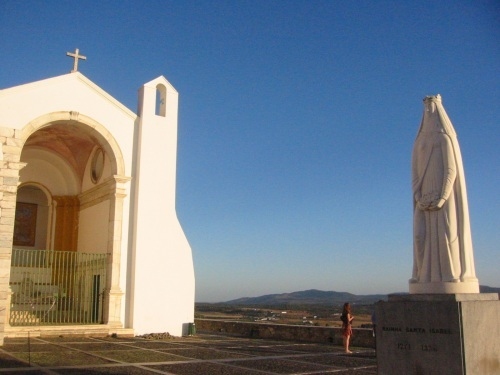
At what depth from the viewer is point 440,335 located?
5.43 metres

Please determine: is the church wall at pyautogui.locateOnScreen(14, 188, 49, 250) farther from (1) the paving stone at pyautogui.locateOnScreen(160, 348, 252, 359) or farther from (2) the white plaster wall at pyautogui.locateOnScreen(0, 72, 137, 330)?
(1) the paving stone at pyautogui.locateOnScreen(160, 348, 252, 359)

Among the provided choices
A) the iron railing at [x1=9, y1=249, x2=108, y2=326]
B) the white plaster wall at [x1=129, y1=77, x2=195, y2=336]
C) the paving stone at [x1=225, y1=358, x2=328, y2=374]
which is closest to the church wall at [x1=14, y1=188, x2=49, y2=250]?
the iron railing at [x1=9, y1=249, x2=108, y2=326]

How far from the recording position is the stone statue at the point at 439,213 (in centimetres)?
592

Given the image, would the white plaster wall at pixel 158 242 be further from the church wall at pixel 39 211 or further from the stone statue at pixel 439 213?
the stone statue at pixel 439 213

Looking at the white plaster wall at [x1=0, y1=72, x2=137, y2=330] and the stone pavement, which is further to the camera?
the white plaster wall at [x1=0, y1=72, x2=137, y2=330]

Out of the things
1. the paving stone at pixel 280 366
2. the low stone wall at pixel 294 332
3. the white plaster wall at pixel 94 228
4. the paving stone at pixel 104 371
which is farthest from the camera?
the white plaster wall at pixel 94 228

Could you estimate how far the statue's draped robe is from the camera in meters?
5.97

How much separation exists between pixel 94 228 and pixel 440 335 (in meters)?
15.0

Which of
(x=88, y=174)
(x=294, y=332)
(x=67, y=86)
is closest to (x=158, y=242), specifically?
(x=294, y=332)

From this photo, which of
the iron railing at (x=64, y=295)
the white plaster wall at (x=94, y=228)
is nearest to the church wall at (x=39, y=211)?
the white plaster wall at (x=94, y=228)

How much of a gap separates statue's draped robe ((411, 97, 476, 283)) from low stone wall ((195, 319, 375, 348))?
819 cm

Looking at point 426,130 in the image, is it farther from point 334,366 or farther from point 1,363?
point 1,363

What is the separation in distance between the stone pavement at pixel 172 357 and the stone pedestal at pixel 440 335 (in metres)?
3.47

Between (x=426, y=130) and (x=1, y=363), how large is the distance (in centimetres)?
807
